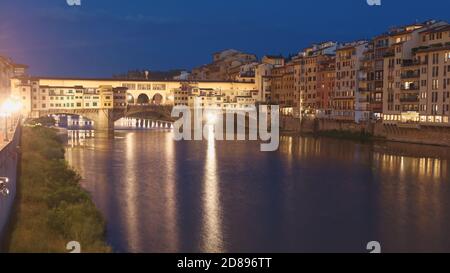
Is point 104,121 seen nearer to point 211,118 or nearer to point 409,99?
point 211,118

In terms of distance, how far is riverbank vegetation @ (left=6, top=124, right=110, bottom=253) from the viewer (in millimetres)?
5715

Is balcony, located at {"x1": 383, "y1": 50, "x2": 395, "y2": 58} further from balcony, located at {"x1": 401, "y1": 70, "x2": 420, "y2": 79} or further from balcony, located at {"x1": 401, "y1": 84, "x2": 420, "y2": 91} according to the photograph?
balcony, located at {"x1": 401, "y1": 84, "x2": 420, "y2": 91}

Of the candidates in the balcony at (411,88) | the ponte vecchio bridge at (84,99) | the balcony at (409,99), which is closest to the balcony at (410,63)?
the balcony at (411,88)

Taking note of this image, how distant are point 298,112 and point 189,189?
18.0 metres

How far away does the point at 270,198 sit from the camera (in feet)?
33.2

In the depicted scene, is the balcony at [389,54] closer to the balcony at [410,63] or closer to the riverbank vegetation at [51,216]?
the balcony at [410,63]

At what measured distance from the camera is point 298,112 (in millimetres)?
28234

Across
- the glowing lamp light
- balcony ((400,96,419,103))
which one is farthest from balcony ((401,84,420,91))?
the glowing lamp light

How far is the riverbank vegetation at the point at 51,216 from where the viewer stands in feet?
18.7

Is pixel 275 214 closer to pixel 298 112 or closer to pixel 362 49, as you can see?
pixel 362 49

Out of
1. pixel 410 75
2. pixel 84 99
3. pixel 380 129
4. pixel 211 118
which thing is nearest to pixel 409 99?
pixel 410 75

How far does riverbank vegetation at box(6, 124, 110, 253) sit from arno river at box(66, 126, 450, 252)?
1.54 feet
